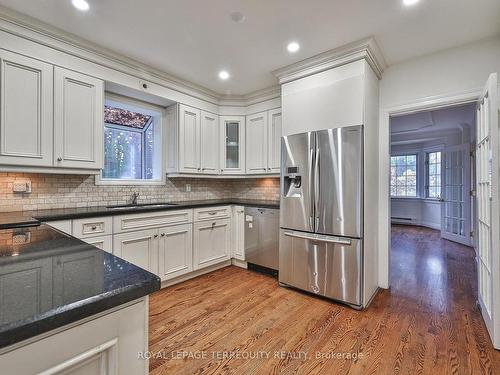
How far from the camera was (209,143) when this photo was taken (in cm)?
368

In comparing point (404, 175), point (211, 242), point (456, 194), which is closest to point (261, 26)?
point (211, 242)

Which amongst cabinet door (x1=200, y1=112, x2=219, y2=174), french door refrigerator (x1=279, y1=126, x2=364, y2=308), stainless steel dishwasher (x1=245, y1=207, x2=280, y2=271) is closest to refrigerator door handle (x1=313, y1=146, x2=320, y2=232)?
french door refrigerator (x1=279, y1=126, x2=364, y2=308)

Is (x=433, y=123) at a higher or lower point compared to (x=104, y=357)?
higher

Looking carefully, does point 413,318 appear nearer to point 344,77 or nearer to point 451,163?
point 344,77

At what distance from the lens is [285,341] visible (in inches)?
76.9

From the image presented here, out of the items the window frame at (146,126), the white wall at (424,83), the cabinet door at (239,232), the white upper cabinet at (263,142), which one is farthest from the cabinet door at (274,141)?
the window frame at (146,126)

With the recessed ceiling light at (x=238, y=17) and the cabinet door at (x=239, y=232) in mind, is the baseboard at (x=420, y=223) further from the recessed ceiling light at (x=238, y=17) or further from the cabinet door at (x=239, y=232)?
the recessed ceiling light at (x=238, y=17)

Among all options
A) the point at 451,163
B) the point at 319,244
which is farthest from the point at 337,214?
the point at 451,163

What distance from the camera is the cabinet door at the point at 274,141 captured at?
11.4ft

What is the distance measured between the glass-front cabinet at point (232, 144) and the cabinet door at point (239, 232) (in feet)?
2.09

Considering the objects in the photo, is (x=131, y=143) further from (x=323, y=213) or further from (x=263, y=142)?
(x=323, y=213)

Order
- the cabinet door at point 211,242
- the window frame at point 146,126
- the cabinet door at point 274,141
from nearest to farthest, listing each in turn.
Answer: the window frame at point 146,126 → the cabinet door at point 211,242 → the cabinet door at point 274,141

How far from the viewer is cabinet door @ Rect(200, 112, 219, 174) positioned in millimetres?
3592

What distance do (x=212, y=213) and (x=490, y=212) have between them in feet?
9.25
